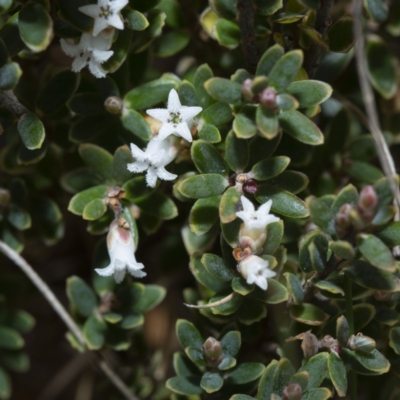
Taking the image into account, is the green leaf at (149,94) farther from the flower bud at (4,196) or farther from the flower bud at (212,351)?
the flower bud at (212,351)

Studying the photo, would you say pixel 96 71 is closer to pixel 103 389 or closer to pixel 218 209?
pixel 218 209

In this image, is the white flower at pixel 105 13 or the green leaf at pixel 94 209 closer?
the white flower at pixel 105 13

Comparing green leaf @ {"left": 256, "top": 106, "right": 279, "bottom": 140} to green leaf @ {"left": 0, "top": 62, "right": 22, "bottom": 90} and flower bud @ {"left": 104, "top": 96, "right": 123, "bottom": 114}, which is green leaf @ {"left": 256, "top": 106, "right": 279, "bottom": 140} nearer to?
flower bud @ {"left": 104, "top": 96, "right": 123, "bottom": 114}

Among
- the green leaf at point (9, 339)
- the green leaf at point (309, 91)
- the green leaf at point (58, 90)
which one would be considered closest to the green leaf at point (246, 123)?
the green leaf at point (309, 91)

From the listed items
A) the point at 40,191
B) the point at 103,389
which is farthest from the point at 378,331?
the point at 40,191

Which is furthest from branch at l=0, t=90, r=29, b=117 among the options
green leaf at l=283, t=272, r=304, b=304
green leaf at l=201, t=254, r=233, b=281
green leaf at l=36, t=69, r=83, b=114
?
green leaf at l=283, t=272, r=304, b=304

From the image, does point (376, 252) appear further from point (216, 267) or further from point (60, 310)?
point (60, 310)
